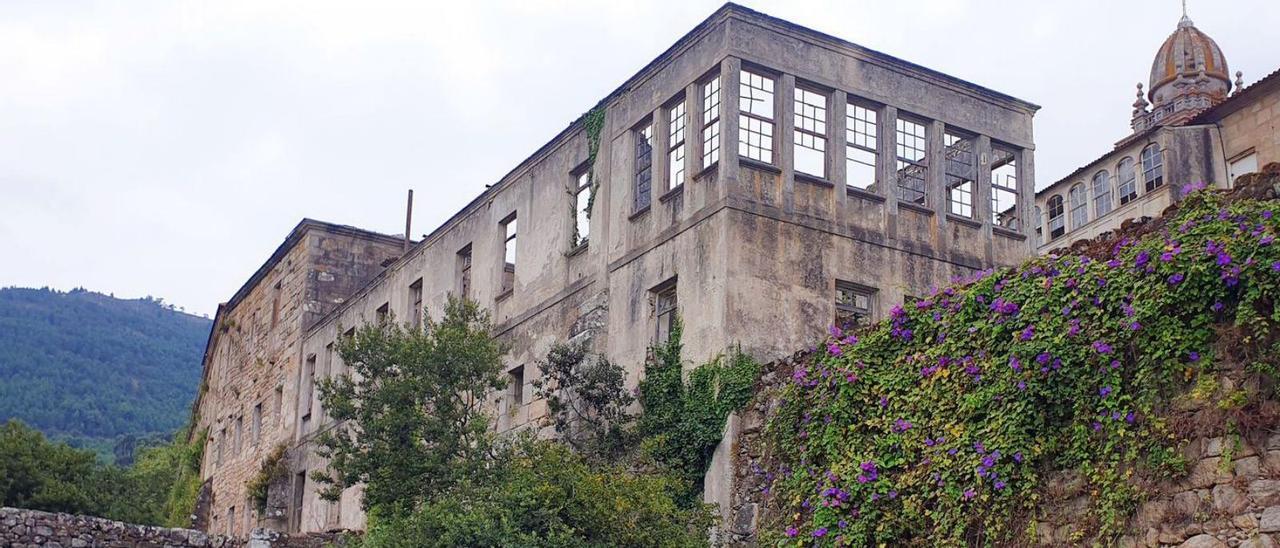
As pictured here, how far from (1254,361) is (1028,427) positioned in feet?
6.84

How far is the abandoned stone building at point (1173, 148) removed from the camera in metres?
30.7

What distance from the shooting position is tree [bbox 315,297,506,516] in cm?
1845

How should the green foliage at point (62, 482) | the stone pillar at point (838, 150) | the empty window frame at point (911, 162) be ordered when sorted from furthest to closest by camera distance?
the green foliage at point (62, 482) → the empty window frame at point (911, 162) → the stone pillar at point (838, 150)

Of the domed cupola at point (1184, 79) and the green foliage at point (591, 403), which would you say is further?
the domed cupola at point (1184, 79)

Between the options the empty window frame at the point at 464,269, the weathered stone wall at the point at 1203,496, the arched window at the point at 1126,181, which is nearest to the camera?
the weathered stone wall at the point at 1203,496

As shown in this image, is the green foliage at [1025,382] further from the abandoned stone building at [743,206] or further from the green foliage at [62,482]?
the green foliage at [62,482]

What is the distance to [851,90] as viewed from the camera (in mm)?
20891

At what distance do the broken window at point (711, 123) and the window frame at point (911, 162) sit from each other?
2.93 meters

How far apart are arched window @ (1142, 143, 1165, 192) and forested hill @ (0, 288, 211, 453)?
315 feet

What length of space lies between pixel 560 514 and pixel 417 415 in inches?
113

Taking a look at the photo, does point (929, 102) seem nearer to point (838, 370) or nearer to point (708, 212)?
point (708, 212)

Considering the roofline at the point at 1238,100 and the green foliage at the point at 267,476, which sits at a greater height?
the roofline at the point at 1238,100

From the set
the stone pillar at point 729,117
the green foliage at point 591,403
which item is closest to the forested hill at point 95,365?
the green foliage at point 591,403

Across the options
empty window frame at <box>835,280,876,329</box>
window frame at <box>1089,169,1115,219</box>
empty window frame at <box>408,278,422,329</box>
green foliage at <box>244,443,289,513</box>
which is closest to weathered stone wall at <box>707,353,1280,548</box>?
empty window frame at <box>835,280,876,329</box>
